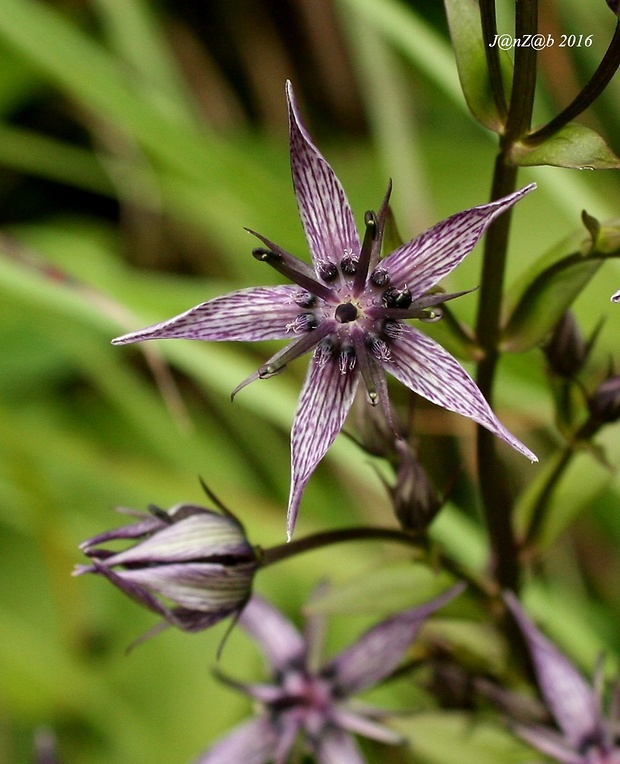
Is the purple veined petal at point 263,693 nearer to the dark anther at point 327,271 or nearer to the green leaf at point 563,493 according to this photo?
the green leaf at point 563,493

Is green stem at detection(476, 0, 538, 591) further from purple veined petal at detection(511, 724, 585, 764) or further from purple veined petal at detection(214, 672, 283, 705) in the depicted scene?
purple veined petal at detection(214, 672, 283, 705)

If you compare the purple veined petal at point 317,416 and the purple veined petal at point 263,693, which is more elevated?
the purple veined petal at point 317,416

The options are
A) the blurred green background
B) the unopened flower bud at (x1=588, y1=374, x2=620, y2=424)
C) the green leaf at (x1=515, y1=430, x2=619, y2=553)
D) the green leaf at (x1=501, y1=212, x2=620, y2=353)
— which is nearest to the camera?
the green leaf at (x1=501, y1=212, x2=620, y2=353)

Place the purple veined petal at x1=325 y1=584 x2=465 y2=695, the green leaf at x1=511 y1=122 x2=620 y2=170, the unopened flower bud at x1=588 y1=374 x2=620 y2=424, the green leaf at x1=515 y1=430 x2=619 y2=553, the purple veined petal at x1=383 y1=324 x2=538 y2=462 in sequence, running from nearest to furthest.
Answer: the purple veined petal at x1=383 y1=324 x2=538 y2=462
the green leaf at x1=511 y1=122 x2=620 y2=170
the unopened flower bud at x1=588 y1=374 x2=620 y2=424
the purple veined petal at x1=325 y1=584 x2=465 y2=695
the green leaf at x1=515 y1=430 x2=619 y2=553

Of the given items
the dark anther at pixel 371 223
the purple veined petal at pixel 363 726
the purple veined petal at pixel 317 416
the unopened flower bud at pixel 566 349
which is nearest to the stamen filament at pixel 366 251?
the dark anther at pixel 371 223

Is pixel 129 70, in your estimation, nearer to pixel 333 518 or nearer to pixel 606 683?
pixel 333 518

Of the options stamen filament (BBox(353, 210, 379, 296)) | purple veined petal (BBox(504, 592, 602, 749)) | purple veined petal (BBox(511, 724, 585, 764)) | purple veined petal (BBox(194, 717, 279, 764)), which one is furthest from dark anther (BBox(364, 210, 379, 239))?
purple veined petal (BBox(194, 717, 279, 764))

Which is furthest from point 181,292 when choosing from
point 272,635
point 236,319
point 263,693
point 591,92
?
point 591,92

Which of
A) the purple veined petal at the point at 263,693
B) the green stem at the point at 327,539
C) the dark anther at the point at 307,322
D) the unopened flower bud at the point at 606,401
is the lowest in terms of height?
the purple veined petal at the point at 263,693
